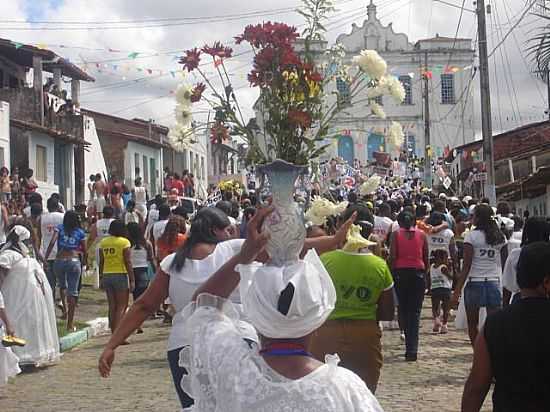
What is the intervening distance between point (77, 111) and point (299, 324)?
36003mm

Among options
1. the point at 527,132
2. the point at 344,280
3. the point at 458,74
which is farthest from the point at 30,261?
the point at 458,74

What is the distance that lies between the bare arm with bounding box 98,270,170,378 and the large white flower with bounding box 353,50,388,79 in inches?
84.4

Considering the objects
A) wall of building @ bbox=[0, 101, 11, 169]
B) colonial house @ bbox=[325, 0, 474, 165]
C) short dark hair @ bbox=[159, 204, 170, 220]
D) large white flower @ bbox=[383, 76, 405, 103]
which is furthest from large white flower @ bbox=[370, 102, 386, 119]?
colonial house @ bbox=[325, 0, 474, 165]

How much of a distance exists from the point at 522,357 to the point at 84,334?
35.6ft

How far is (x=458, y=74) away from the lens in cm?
6706

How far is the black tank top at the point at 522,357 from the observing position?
4.70 metres

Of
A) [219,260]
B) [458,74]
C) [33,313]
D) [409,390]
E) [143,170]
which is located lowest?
[409,390]

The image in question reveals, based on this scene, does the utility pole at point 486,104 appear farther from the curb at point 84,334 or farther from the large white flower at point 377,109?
the large white flower at point 377,109

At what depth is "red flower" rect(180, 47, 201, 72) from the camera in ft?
21.2

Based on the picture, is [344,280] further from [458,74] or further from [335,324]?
[458,74]

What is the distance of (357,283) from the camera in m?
7.27

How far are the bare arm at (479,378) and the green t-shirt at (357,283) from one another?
2.36 meters

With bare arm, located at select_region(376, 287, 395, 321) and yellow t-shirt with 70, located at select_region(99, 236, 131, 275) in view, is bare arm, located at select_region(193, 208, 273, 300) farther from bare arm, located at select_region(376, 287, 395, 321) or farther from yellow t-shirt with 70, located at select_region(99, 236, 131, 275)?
yellow t-shirt with 70, located at select_region(99, 236, 131, 275)

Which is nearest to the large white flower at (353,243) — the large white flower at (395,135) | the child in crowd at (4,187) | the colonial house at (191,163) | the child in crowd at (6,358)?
the large white flower at (395,135)
